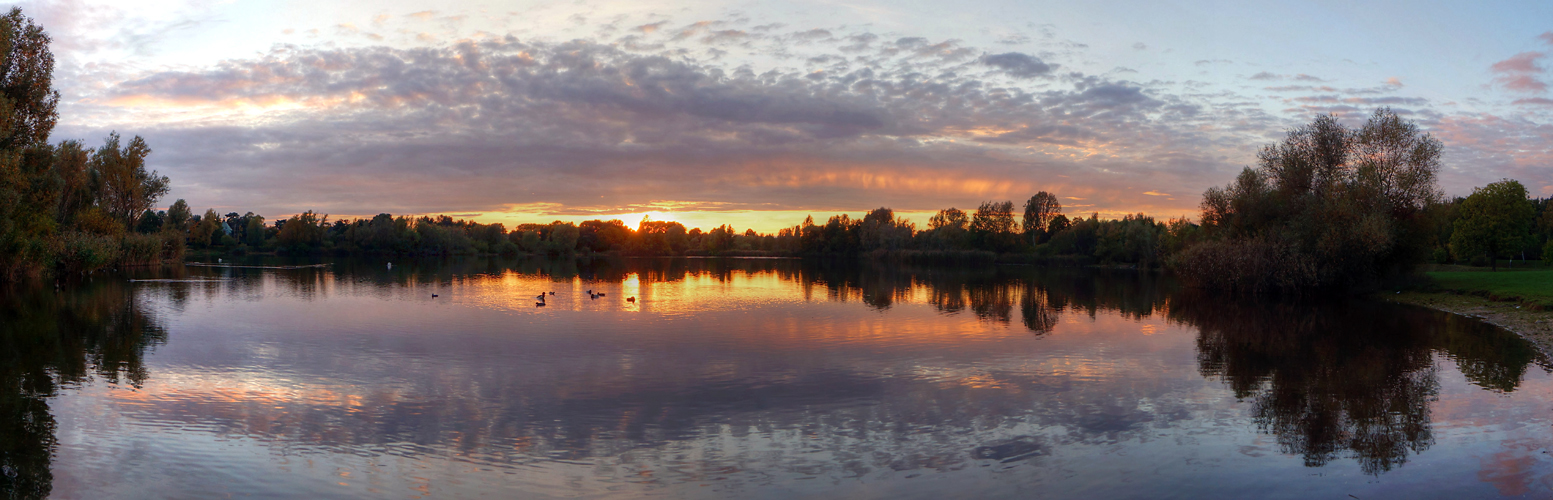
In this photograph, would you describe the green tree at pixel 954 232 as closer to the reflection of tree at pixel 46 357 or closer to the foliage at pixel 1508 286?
the foliage at pixel 1508 286

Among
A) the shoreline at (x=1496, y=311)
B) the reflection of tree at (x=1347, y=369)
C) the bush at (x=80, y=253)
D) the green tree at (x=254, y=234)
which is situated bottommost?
the reflection of tree at (x=1347, y=369)

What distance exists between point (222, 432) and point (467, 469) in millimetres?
3777

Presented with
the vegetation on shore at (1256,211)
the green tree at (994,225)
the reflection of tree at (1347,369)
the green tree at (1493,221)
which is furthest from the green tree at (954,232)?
the reflection of tree at (1347,369)

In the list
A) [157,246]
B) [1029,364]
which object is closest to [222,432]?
[1029,364]

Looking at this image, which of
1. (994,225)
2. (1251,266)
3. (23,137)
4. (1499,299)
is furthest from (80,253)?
(994,225)

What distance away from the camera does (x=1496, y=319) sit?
23.9m

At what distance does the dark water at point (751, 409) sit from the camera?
7879 mm

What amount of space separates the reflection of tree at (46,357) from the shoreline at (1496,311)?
1048 inches

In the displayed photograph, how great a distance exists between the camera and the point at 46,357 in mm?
14203

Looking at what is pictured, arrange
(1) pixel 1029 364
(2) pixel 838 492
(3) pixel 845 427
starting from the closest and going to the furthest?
1. (2) pixel 838 492
2. (3) pixel 845 427
3. (1) pixel 1029 364

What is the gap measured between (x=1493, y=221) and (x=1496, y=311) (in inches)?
1182

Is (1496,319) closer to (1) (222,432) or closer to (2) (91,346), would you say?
(1) (222,432)

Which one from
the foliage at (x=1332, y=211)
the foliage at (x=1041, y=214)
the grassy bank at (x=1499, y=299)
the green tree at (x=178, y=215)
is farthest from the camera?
the foliage at (x=1041, y=214)

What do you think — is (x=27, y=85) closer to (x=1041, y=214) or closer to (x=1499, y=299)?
(x=1499, y=299)
